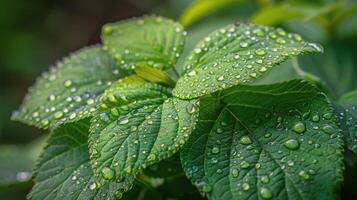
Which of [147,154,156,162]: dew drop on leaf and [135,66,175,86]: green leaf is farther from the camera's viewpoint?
[135,66,175,86]: green leaf

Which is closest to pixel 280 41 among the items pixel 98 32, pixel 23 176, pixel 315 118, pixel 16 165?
pixel 315 118

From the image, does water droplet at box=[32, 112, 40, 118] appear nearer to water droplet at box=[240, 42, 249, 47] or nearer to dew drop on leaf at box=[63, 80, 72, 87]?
dew drop on leaf at box=[63, 80, 72, 87]

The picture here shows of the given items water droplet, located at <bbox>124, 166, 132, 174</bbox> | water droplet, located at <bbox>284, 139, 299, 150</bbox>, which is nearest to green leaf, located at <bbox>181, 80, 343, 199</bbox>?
water droplet, located at <bbox>284, 139, 299, 150</bbox>

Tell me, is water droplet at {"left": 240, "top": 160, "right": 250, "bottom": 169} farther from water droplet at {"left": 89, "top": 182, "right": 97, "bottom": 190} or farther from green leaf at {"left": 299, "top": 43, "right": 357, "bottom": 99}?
green leaf at {"left": 299, "top": 43, "right": 357, "bottom": 99}

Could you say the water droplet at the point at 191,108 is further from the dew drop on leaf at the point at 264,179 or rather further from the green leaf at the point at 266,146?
the dew drop on leaf at the point at 264,179

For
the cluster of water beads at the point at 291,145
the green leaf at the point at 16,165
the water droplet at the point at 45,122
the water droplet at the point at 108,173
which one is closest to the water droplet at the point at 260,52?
the cluster of water beads at the point at 291,145

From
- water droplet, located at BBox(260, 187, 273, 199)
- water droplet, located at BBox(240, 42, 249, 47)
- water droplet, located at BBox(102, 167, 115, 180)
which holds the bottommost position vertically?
water droplet, located at BBox(260, 187, 273, 199)

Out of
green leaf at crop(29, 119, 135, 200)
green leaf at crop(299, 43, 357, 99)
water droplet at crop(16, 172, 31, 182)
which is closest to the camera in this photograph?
green leaf at crop(29, 119, 135, 200)

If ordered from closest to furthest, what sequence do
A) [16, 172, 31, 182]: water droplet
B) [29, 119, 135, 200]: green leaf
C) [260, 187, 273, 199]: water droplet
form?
1. [260, 187, 273, 199]: water droplet
2. [29, 119, 135, 200]: green leaf
3. [16, 172, 31, 182]: water droplet

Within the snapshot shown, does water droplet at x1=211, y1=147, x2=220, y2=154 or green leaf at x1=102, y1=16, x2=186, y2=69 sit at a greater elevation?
green leaf at x1=102, y1=16, x2=186, y2=69
